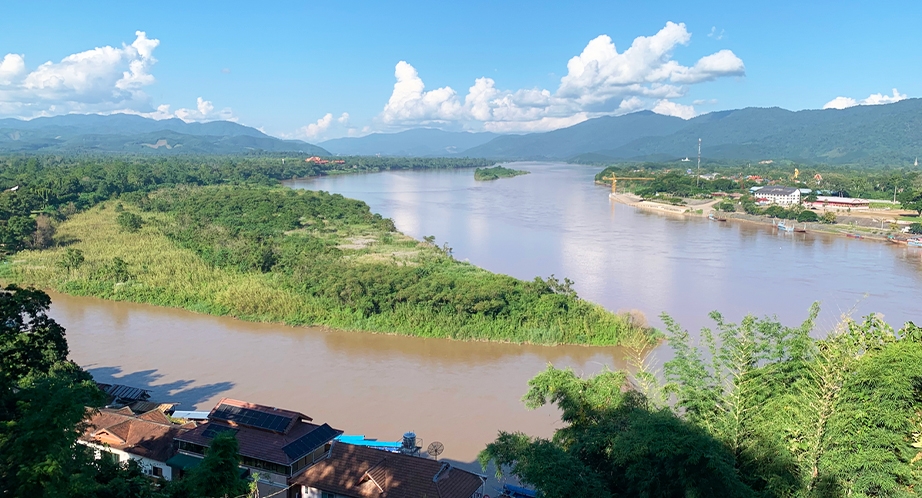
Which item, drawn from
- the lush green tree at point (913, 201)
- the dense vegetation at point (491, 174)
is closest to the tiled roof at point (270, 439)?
the lush green tree at point (913, 201)

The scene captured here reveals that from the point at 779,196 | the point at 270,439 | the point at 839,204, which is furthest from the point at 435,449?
the point at 839,204

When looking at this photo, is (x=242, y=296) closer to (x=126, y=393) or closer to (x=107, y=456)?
(x=126, y=393)

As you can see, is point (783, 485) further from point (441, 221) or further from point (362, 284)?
point (441, 221)

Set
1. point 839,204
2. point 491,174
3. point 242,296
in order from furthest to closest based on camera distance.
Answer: point 491,174
point 839,204
point 242,296

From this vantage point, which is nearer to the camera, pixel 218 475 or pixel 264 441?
pixel 218 475

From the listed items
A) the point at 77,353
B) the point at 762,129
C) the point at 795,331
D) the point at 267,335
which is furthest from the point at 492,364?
the point at 762,129

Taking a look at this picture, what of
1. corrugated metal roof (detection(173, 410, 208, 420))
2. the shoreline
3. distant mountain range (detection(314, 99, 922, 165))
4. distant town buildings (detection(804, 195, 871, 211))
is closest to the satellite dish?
corrugated metal roof (detection(173, 410, 208, 420))

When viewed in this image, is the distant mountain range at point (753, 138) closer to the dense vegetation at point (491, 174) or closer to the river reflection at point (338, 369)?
the dense vegetation at point (491, 174)
